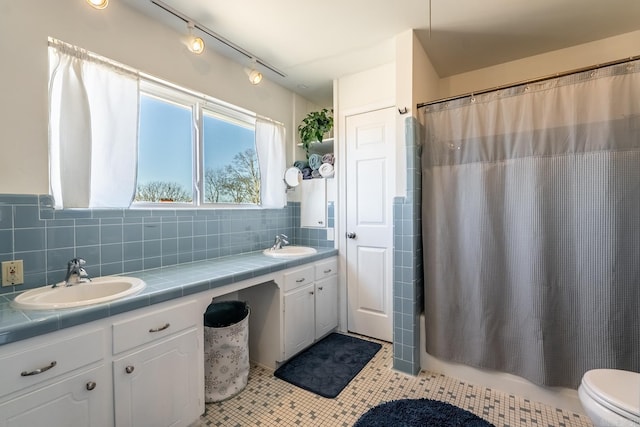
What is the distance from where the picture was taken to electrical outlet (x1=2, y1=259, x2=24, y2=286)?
4.36 ft

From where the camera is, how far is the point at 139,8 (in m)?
1.82

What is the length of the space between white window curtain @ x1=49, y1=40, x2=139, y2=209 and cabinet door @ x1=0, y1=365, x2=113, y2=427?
0.88 metres

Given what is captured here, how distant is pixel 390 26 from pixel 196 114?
157 cm

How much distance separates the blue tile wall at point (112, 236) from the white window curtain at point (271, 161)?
208 mm

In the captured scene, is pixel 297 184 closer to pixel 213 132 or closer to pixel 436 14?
pixel 213 132

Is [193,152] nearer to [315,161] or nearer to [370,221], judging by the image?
[315,161]

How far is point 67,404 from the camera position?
1.10m

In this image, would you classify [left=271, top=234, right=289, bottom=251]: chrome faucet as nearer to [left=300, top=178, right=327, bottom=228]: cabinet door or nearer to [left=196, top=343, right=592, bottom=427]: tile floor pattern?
[left=300, top=178, right=327, bottom=228]: cabinet door

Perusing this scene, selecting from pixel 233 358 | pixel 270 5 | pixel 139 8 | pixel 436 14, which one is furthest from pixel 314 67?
pixel 233 358

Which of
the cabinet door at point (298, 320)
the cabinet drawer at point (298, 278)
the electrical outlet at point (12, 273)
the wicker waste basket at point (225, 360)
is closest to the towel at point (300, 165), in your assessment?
the cabinet drawer at point (298, 278)

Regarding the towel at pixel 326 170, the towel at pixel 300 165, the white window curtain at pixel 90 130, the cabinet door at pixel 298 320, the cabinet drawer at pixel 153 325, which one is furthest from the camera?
the towel at pixel 300 165

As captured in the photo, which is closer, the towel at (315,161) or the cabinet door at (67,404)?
the cabinet door at (67,404)

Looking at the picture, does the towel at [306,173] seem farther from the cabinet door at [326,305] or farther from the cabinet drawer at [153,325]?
the cabinet drawer at [153,325]

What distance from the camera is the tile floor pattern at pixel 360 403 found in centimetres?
162
